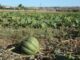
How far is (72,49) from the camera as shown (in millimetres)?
6168

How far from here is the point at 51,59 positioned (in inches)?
221

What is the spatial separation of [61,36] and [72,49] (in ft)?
8.34

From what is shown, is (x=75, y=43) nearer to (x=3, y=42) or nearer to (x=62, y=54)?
(x=62, y=54)

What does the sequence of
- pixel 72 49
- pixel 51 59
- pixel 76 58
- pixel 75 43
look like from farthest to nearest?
pixel 75 43 < pixel 72 49 < pixel 51 59 < pixel 76 58

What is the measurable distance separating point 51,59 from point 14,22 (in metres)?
8.54

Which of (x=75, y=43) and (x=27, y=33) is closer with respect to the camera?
(x=75, y=43)

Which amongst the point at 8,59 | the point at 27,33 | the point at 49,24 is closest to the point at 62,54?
the point at 8,59

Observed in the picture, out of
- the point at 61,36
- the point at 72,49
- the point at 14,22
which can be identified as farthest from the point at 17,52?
the point at 14,22

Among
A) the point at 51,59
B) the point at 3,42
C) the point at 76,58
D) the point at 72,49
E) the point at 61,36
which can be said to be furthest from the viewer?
the point at 61,36

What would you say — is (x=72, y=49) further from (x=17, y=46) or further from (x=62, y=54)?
(x=17, y=46)

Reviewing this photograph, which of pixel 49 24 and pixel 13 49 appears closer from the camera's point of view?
pixel 13 49

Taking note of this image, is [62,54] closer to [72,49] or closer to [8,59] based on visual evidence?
[72,49]

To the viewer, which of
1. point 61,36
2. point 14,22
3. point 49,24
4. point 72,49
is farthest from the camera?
point 14,22

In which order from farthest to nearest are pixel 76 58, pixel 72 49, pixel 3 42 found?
pixel 3 42 < pixel 72 49 < pixel 76 58
